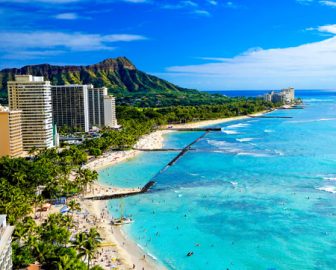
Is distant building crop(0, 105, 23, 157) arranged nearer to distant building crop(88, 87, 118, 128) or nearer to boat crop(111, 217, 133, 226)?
boat crop(111, 217, 133, 226)

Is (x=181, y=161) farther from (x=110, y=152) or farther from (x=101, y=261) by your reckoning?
(x=101, y=261)

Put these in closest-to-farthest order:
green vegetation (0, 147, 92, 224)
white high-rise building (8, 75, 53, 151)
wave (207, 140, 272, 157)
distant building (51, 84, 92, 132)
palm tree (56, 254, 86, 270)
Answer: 1. palm tree (56, 254, 86, 270)
2. green vegetation (0, 147, 92, 224)
3. white high-rise building (8, 75, 53, 151)
4. wave (207, 140, 272, 157)
5. distant building (51, 84, 92, 132)

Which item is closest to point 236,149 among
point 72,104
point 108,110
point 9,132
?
point 9,132

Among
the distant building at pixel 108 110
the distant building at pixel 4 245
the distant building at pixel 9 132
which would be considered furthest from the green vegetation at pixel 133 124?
the distant building at pixel 4 245

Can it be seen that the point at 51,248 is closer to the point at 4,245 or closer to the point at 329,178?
the point at 4,245

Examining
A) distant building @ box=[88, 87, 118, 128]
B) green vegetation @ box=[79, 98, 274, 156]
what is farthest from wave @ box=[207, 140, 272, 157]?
distant building @ box=[88, 87, 118, 128]
